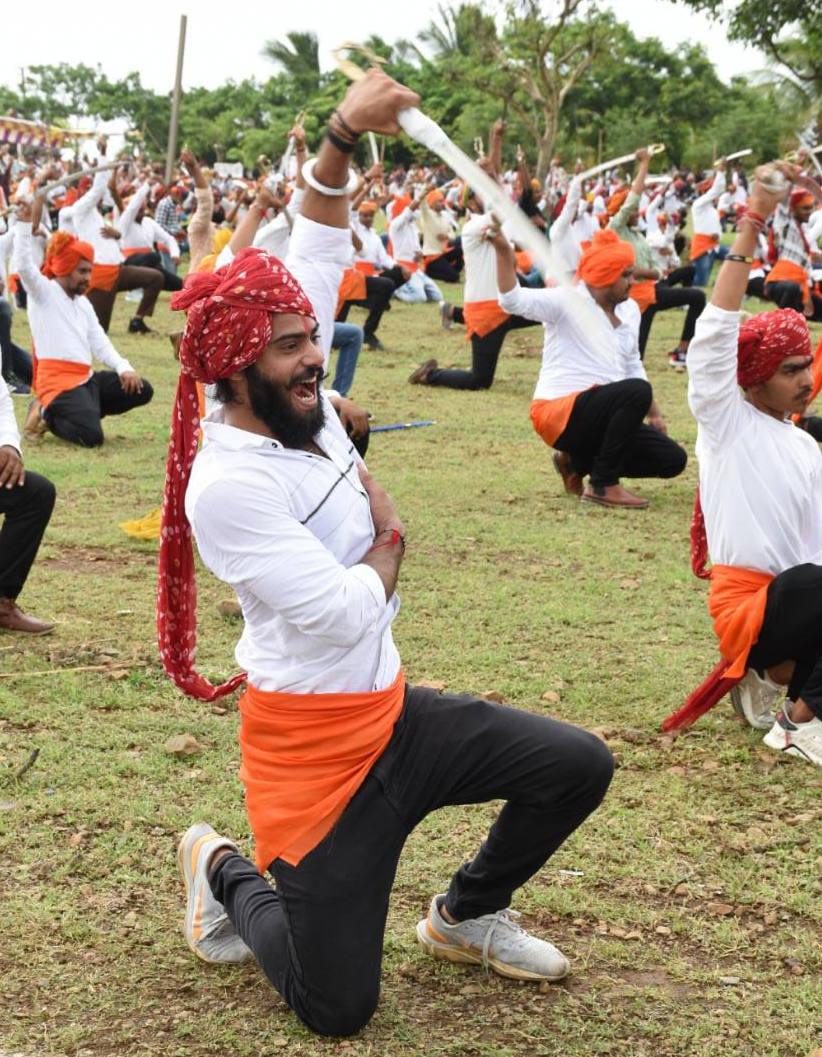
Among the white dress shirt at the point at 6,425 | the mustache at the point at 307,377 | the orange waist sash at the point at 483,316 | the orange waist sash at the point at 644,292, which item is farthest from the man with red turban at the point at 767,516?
the orange waist sash at the point at 644,292

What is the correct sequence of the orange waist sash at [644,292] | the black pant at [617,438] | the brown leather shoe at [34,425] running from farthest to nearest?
the orange waist sash at [644,292], the brown leather shoe at [34,425], the black pant at [617,438]

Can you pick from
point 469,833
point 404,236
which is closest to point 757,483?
point 469,833

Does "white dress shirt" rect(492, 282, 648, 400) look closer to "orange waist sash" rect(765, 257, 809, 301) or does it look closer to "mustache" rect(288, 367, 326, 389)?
"orange waist sash" rect(765, 257, 809, 301)

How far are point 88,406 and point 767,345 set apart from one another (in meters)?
6.62

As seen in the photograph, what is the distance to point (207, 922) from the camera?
3.56 meters

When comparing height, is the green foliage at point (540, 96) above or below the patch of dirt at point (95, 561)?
above

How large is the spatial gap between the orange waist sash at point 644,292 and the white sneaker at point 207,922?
10606 millimetres

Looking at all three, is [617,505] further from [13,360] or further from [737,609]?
[13,360]

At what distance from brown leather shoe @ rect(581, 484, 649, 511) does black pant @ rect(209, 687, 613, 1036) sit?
570 cm

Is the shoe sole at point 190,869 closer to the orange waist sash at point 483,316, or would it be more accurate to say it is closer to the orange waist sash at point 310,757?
the orange waist sash at point 310,757

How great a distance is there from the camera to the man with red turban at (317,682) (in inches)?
117

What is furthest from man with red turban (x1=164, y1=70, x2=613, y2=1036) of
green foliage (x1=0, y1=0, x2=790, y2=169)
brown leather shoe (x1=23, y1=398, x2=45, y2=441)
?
green foliage (x1=0, y1=0, x2=790, y2=169)

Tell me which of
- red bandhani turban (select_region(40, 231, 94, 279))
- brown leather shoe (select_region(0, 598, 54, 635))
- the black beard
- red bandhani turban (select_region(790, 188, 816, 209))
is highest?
red bandhani turban (select_region(790, 188, 816, 209))

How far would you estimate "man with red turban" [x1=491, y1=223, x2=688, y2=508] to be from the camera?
8.53m
